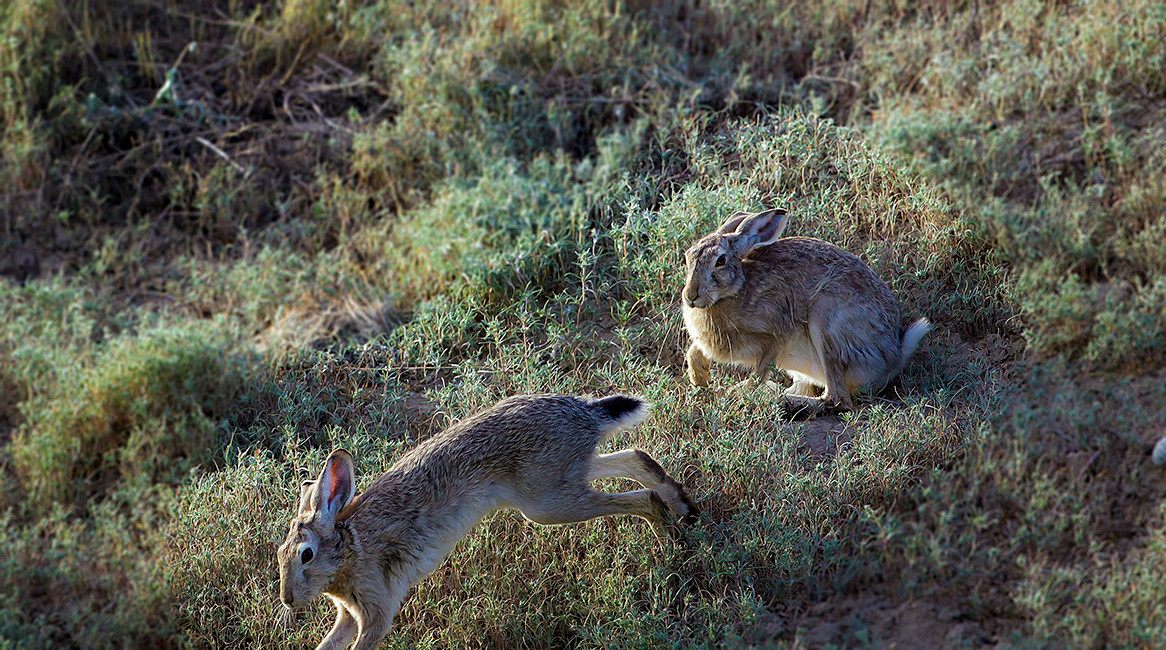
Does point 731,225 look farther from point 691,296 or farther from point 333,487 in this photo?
point 333,487

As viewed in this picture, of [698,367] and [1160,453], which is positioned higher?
[1160,453]

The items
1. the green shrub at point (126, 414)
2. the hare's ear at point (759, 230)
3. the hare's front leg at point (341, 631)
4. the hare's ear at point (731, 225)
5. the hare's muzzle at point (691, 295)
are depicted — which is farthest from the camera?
the green shrub at point (126, 414)

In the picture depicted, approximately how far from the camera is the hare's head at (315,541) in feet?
16.5

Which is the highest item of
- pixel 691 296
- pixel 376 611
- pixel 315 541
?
pixel 691 296

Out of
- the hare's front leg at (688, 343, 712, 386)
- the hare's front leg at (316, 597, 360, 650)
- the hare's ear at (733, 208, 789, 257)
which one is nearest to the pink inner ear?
the hare's front leg at (316, 597, 360, 650)

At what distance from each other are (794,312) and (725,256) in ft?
1.64

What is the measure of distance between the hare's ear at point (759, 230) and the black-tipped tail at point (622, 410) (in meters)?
1.13

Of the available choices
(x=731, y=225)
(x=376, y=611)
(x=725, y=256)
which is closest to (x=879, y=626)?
(x=725, y=256)

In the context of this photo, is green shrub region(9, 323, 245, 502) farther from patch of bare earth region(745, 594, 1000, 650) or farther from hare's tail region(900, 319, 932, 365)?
hare's tail region(900, 319, 932, 365)

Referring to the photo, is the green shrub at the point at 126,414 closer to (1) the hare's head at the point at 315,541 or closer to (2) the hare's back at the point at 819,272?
(1) the hare's head at the point at 315,541

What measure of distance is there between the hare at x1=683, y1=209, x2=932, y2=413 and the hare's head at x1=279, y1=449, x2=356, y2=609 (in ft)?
6.89

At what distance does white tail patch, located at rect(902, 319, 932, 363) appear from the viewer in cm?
595

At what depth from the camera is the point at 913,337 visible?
595cm

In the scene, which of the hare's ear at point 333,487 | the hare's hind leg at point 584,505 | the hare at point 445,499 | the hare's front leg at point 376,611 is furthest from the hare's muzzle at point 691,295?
the hare's front leg at point 376,611
